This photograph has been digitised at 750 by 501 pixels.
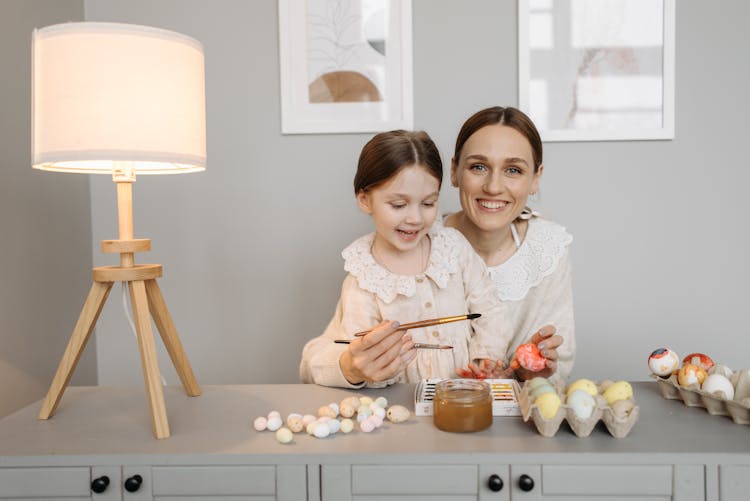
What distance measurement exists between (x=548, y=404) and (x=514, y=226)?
2.88ft

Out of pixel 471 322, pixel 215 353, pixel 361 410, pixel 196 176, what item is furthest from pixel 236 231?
pixel 361 410

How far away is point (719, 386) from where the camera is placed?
3.78 feet

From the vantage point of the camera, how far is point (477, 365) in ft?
4.75

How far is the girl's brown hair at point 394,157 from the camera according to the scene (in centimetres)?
135

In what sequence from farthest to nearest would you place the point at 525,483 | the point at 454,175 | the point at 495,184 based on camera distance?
the point at 454,175
the point at 495,184
the point at 525,483

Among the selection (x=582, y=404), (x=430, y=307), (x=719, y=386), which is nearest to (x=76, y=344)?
(x=430, y=307)

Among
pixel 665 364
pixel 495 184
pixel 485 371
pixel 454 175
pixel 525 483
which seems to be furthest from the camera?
pixel 454 175

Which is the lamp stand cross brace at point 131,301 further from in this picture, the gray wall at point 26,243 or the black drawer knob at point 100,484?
the gray wall at point 26,243

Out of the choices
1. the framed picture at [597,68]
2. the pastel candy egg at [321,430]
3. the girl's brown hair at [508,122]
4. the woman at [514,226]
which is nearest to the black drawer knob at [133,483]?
the pastel candy egg at [321,430]

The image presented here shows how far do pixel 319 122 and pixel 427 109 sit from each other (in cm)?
43

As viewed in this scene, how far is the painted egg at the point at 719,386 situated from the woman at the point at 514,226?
408 mm

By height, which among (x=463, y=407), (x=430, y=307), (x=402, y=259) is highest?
(x=402, y=259)

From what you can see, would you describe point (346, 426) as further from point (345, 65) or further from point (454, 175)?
point (345, 65)

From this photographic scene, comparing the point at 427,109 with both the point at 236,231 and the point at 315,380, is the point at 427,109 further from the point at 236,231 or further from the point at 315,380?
the point at 315,380
